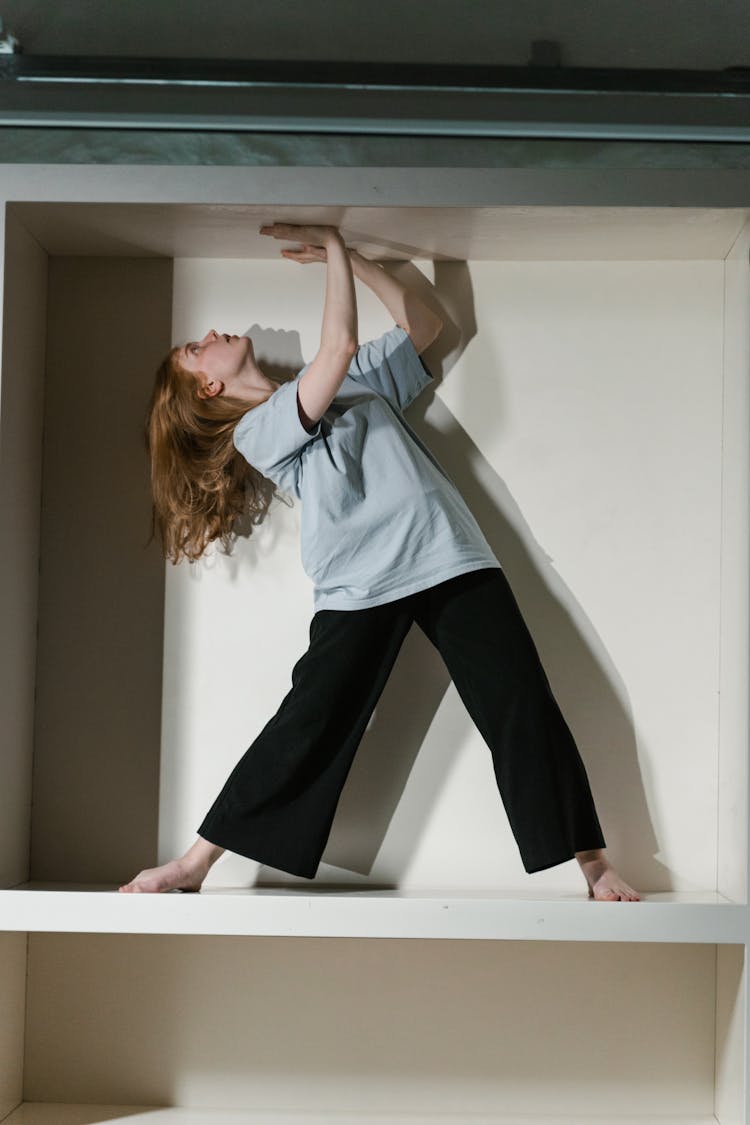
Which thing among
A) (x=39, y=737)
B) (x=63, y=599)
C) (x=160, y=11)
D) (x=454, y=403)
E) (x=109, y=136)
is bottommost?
(x=39, y=737)

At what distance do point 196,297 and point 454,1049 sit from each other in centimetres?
109

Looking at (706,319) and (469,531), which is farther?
(706,319)

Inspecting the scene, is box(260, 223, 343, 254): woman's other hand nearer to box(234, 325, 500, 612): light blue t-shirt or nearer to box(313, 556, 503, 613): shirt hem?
box(234, 325, 500, 612): light blue t-shirt

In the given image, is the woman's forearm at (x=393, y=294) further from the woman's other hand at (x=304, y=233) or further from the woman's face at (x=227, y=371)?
the woman's face at (x=227, y=371)

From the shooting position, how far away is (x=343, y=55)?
4.76ft

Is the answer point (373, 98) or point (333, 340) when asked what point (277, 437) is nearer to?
point (333, 340)

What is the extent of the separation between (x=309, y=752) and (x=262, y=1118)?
1.66 ft

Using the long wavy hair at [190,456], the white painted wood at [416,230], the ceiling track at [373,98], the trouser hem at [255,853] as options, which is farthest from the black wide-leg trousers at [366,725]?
the ceiling track at [373,98]

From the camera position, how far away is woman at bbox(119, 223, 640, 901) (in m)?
1.41

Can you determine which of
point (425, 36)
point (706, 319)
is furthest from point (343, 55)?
point (706, 319)

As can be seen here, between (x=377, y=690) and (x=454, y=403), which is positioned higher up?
(x=454, y=403)

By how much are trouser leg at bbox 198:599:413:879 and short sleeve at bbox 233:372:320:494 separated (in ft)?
0.64

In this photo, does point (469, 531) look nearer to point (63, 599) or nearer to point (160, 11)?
point (63, 599)

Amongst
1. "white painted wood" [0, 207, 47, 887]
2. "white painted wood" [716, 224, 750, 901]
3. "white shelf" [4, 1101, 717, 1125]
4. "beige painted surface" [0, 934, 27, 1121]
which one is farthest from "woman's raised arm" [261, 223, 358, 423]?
"white shelf" [4, 1101, 717, 1125]
